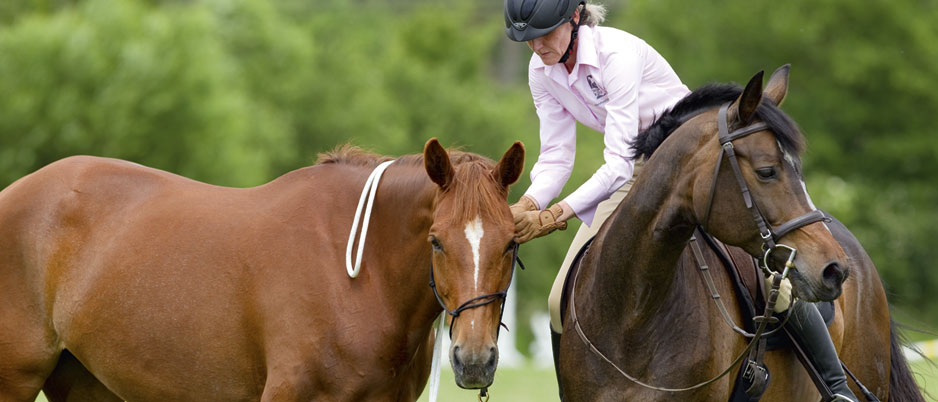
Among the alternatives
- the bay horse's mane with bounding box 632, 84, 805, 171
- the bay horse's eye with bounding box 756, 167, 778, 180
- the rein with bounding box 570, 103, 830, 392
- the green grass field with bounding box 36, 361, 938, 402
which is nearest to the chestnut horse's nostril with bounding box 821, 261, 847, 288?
the rein with bounding box 570, 103, 830, 392

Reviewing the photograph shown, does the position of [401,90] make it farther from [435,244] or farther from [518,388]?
[435,244]

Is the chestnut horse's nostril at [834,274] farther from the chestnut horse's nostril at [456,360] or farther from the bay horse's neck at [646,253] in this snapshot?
the chestnut horse's nostril at [456,360]

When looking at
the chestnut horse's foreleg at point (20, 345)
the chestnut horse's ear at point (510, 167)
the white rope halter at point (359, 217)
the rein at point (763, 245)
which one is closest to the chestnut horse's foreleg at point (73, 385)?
the chestnut horse's foreleg at point (20, 345)

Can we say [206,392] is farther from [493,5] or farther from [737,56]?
[493,5]

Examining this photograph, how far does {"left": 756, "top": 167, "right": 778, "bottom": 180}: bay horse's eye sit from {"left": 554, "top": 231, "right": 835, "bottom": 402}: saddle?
956 mm

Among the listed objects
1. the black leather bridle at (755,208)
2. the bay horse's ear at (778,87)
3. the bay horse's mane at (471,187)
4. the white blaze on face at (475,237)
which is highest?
the bay horse's ear at (778,87)

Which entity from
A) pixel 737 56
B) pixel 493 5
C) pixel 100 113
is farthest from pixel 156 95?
pixel 493 5

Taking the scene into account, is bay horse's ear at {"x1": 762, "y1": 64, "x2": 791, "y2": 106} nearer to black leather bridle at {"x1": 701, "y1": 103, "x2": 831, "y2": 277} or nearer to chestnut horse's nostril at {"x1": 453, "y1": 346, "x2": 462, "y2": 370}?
black leather bridle at {"x1": 701, "y1": 103, "x2": 831, "y2": 277}

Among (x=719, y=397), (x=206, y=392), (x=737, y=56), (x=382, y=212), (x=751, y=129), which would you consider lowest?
(x=737, y=56)

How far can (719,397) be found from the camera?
5543 mm

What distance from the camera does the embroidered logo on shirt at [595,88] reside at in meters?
6.02

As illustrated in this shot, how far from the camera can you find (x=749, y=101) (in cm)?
499

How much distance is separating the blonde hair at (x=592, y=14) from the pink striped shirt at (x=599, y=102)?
0.20ft

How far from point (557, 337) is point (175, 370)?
7.16 feet
